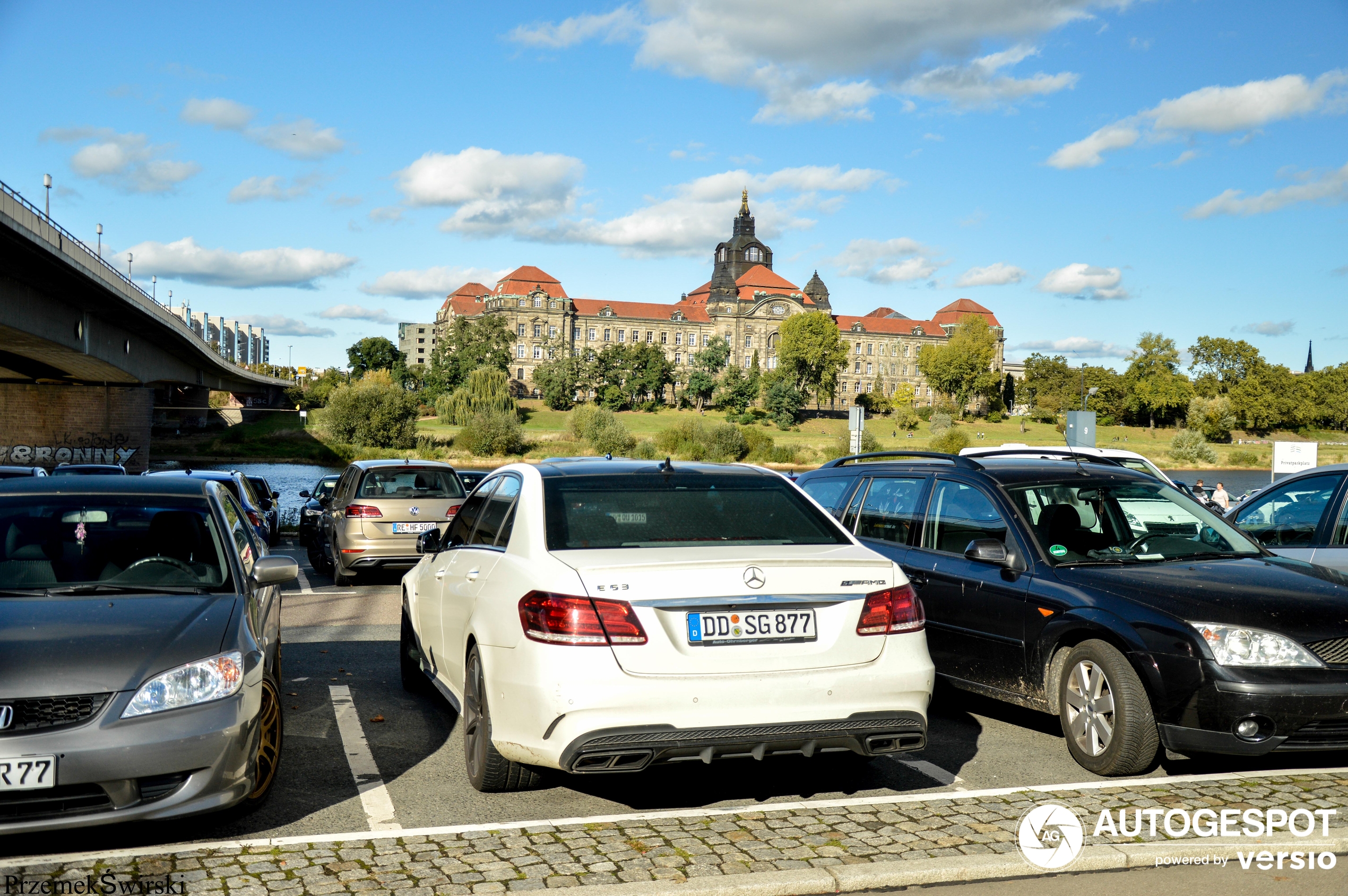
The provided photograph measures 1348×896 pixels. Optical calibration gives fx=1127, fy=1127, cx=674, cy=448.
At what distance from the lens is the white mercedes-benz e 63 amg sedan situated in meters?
4.55

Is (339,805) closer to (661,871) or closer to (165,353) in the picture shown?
(661,871)

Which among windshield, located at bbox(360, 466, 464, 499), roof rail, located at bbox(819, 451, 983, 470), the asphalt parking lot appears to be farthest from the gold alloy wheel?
windshield, located at bbox(360, 466, 464, 499)

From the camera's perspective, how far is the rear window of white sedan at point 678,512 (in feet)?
16.8

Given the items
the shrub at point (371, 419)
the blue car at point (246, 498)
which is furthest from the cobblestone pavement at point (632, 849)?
the shrub at point (371, 419)

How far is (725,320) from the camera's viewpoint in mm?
172875

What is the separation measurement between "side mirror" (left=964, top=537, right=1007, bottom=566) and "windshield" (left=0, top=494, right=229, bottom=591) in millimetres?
4122

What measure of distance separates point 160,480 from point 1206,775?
→ 18.9ft

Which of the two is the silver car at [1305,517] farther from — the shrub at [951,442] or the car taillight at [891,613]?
the shrub at [951,442]

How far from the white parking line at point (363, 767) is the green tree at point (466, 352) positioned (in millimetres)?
132690

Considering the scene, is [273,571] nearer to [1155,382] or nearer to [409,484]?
[409,484]

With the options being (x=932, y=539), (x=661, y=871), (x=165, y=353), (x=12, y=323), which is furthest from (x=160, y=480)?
(x=165, y=353)

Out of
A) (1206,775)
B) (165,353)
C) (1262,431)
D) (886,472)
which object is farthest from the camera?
(1262,431)

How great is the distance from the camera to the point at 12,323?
30016mm

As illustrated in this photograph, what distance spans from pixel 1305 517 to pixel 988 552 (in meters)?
3.45
